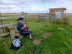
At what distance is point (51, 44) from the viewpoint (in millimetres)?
3541

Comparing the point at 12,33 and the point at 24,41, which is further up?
the point at 12,33

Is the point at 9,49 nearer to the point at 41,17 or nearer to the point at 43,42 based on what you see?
the point at 43,42

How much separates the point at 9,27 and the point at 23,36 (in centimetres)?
93

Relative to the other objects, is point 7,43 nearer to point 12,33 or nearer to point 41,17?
point 12,33

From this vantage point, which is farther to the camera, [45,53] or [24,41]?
[24,41]

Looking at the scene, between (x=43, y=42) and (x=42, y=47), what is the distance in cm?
39

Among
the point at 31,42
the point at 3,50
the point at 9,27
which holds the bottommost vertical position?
the point at 3,50

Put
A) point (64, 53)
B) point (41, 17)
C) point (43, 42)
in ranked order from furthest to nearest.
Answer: point (41, 17) → point (43, 42) → point (64, 53)

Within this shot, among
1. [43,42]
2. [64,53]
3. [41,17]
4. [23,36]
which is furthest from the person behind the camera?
[41,17]

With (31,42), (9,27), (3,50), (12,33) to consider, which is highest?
(9,27)

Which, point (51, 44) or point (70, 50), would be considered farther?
point (51, 44)

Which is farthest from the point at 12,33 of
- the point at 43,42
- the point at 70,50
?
the point at 70,50

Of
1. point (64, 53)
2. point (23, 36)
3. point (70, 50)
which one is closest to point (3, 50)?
point (23, 36)

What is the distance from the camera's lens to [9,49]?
338 centimetres
